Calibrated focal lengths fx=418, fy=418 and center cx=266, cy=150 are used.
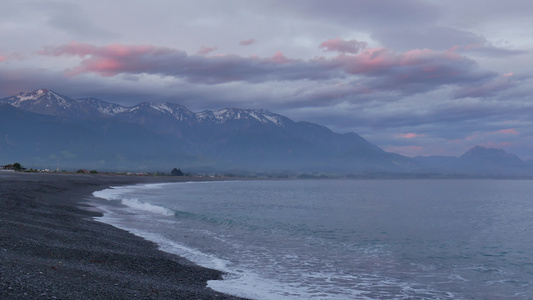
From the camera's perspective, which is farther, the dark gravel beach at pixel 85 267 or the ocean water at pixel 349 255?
the ocean water at pixel 349 255

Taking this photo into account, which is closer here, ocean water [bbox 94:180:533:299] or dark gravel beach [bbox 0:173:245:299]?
dark gravel beach [bbox 0:173:245:299]

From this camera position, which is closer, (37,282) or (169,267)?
(37,282)

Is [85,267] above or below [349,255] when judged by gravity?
→ above

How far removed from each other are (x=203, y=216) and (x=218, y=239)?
46.4 ft

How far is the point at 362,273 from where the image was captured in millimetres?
19516

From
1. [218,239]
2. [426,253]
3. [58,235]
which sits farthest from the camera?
[218,239]

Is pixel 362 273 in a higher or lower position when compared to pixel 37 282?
lower

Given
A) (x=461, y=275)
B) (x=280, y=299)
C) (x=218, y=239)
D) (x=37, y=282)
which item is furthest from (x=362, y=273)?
(x=37, y=282)

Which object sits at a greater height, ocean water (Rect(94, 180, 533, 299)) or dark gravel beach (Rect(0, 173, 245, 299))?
dark gravel beach (Rect(0, 173, 245, 299))

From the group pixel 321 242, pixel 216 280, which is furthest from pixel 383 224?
pixel 216 280

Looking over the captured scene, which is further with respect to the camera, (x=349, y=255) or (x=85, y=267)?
(x=349, y=255)

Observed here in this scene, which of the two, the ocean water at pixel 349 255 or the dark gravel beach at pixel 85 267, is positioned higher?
the dark gravel beach at pixel 85 267

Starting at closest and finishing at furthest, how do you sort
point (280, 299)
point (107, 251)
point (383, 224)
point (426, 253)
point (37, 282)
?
point (37, 282) → point (280, 299) → point (107, 251) → point (426, 253) → point (383, 224)

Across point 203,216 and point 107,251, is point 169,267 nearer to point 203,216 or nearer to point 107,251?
point 107,251
